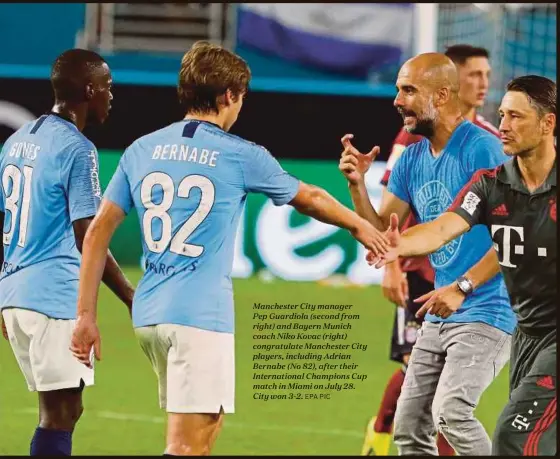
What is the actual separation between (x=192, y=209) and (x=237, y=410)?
4.05 m

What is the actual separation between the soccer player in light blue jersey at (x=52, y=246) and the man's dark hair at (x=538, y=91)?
198 cm

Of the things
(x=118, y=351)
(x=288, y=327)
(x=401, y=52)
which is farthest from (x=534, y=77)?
(x=401, y=52)

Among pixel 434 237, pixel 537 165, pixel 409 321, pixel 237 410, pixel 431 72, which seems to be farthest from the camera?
pixel 237 410

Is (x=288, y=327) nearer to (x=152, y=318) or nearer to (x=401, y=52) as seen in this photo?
(x=152, y=318)

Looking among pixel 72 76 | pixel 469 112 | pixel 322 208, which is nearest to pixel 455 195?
pixel 322 208

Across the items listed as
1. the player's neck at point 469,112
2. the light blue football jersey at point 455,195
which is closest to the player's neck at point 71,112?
the light blue football jersey at point 455,195

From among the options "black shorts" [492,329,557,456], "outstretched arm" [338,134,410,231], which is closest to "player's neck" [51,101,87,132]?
"outstretched arm" [338,134,410,231]

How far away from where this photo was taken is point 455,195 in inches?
267

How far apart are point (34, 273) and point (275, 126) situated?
28.4 ft

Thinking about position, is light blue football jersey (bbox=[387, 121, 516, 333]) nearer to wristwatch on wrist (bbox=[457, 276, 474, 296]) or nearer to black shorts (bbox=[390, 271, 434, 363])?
wristwatch on wrist (bbox=[457, 276, 474, 296])

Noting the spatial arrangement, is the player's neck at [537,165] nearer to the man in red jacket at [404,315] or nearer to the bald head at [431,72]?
the bald head at [431,72]

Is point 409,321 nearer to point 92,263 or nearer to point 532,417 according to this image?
point 532,417

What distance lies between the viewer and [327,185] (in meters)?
15.4

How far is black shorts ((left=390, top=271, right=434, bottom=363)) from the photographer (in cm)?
810
